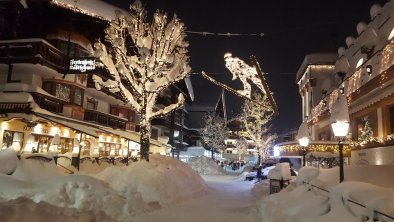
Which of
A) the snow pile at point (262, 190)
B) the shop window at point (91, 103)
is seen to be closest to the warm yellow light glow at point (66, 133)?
the shop window at point (91, 103)

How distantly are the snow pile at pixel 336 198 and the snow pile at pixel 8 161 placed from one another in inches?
386

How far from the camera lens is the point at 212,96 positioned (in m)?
82.3

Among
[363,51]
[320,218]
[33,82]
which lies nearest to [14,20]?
[33,82]

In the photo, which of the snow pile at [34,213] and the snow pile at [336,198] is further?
the snow pile at [34,213]

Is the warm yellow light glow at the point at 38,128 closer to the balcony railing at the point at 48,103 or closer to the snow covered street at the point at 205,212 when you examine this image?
the balcony railing at the point at 48,103

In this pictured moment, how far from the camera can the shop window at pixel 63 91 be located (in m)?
26.0

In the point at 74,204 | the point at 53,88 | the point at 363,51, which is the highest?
the point at 363,51

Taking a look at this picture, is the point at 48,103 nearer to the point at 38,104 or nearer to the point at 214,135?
the point at 38,104

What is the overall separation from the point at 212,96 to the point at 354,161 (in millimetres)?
60780

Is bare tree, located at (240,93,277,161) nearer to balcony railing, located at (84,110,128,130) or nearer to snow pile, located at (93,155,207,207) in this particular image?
balcony railing, located at (84,110,128,130)

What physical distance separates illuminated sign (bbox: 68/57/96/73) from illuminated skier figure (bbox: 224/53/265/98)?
1064 cm

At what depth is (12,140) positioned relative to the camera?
22.2 metres

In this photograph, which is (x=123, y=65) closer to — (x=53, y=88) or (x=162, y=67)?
(x=162, y=67)

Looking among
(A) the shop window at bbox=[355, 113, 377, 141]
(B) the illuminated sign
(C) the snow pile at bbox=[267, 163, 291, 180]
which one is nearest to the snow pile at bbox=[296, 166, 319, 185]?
(C) the snow pile at bbox=[267, 163, 291, 180]
